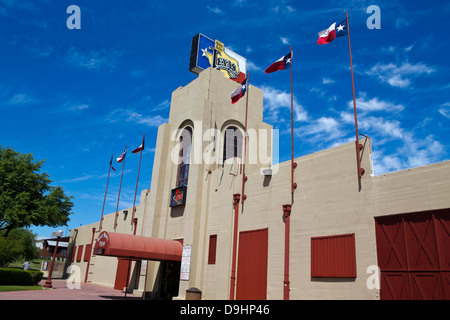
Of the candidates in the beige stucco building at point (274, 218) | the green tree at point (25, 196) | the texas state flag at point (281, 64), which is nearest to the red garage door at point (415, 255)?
the beige stucco building at point (274, 218)

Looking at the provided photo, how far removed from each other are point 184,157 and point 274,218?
398 inches

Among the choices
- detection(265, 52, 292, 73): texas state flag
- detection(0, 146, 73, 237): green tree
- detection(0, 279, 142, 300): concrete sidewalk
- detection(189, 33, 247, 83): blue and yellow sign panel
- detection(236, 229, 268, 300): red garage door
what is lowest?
detection(0, 279, 142, 300): concrete sidewalk

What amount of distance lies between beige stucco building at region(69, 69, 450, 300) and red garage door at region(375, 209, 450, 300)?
0.11 feet

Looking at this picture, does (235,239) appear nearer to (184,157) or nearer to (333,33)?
(184,157)

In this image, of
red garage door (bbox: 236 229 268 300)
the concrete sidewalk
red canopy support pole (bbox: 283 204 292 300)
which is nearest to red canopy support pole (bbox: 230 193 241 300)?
red garage door (bbox: 236 229 268 300)

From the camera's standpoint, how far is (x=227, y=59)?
107 feet

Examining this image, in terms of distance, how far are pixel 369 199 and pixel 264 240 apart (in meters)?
5.94

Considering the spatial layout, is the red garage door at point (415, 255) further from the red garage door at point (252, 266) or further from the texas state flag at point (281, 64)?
the texas state flag at point (281, 64)

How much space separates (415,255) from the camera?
539 inches

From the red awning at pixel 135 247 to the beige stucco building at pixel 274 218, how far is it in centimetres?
28

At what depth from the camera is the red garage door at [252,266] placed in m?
18.6

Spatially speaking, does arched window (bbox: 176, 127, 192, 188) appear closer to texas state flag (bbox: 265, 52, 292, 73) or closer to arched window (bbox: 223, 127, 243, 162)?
arched window (bbox: 223, 127, 243, 162)

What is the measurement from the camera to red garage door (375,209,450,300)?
514 inches
